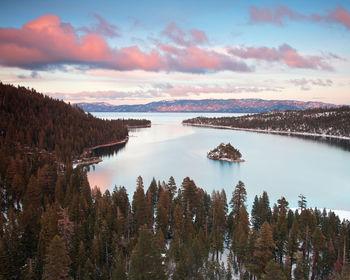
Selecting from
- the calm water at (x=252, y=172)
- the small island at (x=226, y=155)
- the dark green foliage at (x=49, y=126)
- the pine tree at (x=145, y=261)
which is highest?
the dark green foliage at (x=49, y=126)

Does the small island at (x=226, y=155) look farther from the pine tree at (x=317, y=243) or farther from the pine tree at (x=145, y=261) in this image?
the pine tree at (x=145, y=261)

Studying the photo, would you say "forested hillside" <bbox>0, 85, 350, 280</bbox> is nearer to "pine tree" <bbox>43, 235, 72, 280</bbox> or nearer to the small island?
"pine tree" <bbox>43, 235, 72, 280</bbox>

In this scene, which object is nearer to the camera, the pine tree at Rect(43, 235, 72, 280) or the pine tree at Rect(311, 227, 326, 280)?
the pine tree at Rect(43, 235, 72, 280)

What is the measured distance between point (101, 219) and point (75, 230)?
3.32 metres

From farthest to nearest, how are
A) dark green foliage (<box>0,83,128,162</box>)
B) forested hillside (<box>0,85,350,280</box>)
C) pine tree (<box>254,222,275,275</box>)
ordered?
dark green foliage (<box>0,83,128,162</box>) → pine tree (<box>254,222,275,275</box>) → forested hillside (<box>0,85,350,280</box>)

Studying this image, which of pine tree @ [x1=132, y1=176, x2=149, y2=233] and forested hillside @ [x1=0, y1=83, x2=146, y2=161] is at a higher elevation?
forested hillside @ [x1=0, y1=83, x2=146, y2=161]

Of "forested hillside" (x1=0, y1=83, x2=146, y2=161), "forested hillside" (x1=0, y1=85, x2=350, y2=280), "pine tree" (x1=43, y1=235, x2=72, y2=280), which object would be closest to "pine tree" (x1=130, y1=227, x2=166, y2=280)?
"forested hillside" (x1=0, y1=85, x2=350, y2=280)

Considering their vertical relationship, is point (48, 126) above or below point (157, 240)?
above

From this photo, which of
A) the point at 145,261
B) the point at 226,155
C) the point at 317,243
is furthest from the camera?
the point at 226,155

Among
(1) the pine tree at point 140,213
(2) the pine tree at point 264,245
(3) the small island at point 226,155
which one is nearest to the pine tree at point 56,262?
→ (1) the pine tree at point 140,213

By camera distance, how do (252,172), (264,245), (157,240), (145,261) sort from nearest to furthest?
(145,261) → (157,240) → (264,245) → (252,172)

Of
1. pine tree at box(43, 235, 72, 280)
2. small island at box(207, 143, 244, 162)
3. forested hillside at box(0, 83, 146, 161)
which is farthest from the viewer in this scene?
small island at box(207, 143, 244, 162)

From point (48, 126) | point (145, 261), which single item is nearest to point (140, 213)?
point (145, 261)

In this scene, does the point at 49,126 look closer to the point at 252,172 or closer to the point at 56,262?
the point at 252,172
